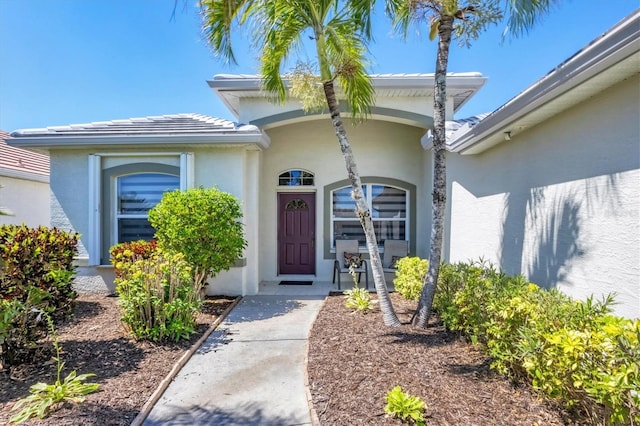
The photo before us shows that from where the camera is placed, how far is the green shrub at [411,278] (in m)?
6.43

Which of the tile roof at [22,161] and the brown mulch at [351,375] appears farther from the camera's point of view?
the tile roof at [22,161]

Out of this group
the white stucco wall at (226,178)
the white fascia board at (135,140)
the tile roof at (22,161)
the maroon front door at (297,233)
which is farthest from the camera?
the tile roof at (22,161)

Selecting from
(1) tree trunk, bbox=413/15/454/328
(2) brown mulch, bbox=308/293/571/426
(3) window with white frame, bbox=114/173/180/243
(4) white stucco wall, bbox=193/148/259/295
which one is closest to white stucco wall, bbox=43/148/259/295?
(4) white stucco wall, bbox=193/148/259/295

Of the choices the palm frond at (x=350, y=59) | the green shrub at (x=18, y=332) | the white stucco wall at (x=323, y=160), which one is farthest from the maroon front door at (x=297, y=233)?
the green shrub at (x=18, y=332)

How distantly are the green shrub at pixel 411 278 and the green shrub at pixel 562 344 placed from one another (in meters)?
2.03

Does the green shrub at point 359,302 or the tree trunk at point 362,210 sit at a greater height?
the tree trunk at point 362,210

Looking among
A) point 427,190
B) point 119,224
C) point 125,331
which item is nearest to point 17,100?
point 119,224

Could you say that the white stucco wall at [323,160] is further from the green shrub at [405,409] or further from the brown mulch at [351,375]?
the green shrub at [405,409]

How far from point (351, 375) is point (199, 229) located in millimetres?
4018

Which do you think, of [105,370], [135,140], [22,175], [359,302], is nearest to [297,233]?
[359,302]

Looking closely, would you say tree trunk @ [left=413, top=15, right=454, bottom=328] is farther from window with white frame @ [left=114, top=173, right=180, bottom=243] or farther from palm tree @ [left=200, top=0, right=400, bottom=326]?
window with white frame @ [left=114, top=173, right=180, bottom=243]

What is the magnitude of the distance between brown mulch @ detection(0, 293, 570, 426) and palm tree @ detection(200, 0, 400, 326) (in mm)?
900

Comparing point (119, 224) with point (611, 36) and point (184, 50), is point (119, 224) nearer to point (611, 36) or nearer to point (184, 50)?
point (184, 50)

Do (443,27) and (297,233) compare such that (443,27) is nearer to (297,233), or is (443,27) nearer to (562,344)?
(562,344)
